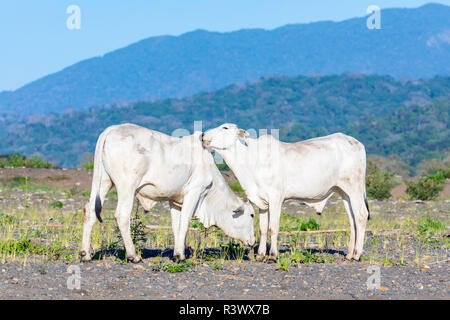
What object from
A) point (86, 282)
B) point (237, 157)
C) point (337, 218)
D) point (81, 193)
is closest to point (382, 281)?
point (237, 157)

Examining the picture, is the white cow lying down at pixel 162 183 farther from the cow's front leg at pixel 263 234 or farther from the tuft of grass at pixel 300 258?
the tuft of grass at pixel 300 258

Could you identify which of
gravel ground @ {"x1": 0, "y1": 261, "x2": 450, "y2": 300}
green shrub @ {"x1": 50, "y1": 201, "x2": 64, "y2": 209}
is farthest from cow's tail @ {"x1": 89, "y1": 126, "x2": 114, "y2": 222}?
green shrub @ {"x1": 50, "y1": 201, "x2": 64, "y2": 209}

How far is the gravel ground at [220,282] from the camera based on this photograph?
8.67 m

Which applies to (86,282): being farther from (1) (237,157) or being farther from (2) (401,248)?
(2) (401,248)

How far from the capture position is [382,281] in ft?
32.2

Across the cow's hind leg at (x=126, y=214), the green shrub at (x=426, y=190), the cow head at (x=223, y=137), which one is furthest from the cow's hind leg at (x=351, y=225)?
the green shrub at (x=426, y=190)

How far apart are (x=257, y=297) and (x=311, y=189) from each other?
3.21 metres

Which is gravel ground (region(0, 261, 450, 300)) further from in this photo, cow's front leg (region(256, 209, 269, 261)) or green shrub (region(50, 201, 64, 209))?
green shrub (region(50, 201, 64, 209))

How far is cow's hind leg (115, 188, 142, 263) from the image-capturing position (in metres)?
10.3

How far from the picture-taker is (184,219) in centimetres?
1109

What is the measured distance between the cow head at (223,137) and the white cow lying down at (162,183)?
7.0 inches

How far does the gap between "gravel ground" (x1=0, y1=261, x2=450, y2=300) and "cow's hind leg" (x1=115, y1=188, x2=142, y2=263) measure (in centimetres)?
22

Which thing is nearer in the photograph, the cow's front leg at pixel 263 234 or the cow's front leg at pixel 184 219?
the cow's front leg at pixel 184 219

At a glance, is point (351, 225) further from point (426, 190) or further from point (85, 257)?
point (426, 190)
